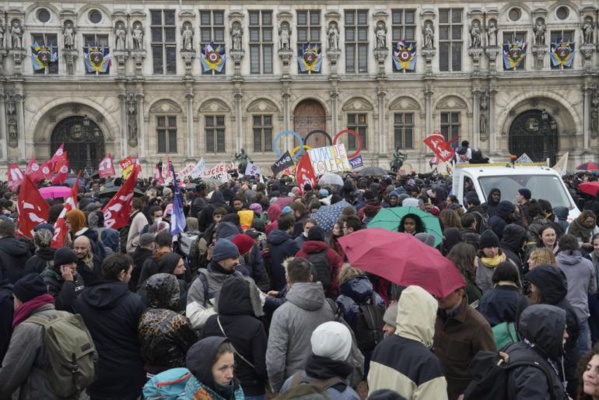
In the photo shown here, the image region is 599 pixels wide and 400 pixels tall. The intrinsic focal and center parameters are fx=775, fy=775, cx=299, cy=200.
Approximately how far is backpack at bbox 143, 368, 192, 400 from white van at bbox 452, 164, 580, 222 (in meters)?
10.8

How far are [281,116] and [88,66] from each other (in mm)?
9016

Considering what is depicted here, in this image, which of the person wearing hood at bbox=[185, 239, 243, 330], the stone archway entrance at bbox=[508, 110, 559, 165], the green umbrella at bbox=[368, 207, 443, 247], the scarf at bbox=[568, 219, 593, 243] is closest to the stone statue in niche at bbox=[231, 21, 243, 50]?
the stone archway entrance at bbox=[508, 110, 559, 165]

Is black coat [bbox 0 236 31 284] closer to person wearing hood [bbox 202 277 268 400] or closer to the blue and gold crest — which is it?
person wearing hood [bbox 202 277 268 400]

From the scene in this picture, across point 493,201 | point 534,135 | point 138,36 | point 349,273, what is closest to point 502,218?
point 493,201

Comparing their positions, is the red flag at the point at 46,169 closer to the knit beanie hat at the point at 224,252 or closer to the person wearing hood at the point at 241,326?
the knit beanie hat at the point at 224,252

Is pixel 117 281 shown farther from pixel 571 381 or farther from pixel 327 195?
pixel 327 195

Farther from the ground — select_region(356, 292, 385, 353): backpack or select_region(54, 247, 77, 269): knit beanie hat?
select_region(54, 247, 77, 269): knit beanie hat

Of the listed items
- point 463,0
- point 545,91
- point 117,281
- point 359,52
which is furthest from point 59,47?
point 117,281

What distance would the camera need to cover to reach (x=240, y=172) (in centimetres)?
3020

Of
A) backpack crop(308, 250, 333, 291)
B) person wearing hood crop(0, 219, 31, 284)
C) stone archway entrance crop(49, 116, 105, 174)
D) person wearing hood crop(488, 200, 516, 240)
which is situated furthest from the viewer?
stone archway entrance crop(49, 116, 105, 174)

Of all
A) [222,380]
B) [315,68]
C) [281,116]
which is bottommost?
[222,380]

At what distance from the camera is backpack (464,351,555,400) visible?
490 centimetres

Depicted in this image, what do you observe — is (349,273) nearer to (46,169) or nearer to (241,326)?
(241,326)

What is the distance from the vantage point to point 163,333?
20.4 feet
